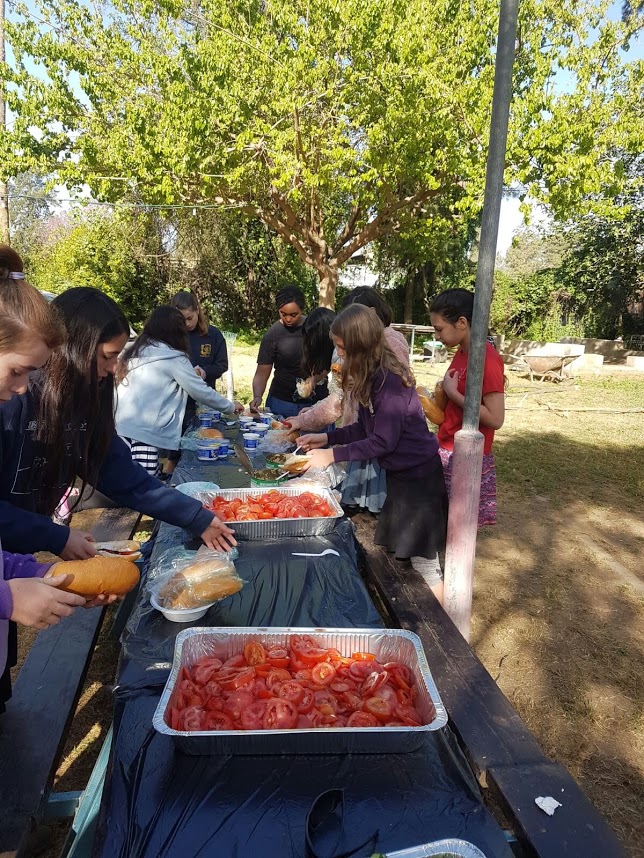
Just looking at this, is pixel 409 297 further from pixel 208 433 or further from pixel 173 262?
pixel 208 433

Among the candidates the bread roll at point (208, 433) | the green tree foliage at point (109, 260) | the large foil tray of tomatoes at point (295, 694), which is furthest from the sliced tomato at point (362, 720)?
the green tree foliage at point (109, 260)

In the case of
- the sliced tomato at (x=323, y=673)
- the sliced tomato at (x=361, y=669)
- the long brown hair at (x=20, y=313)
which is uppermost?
the long brown hair at (x=20, y=313)

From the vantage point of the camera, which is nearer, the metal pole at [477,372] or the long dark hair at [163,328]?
the metal pole at [477,372]

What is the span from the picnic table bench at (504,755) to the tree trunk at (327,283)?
12162 millimetres

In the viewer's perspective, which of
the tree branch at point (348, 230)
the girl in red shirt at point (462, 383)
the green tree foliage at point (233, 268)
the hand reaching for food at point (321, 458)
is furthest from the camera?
the green tree foliage at point (233, 268)

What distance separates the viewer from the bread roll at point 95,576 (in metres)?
1.39

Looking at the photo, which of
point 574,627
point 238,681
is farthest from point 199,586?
point 574,627

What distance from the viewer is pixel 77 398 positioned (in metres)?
1.85

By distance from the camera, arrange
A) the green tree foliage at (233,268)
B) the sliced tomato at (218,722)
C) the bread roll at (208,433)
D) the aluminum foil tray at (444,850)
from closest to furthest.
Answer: the aluminum foil tray at (444,850)
the sliced tomato at (218,722)
the bread roll at (208,433)
the green tree foliage at (233,268)

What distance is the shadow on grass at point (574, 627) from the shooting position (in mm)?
2479

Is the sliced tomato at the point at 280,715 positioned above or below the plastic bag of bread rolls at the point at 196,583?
below

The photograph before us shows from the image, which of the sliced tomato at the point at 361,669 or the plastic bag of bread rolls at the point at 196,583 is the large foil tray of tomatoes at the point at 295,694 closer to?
the sliced tomato at the point at 361,669

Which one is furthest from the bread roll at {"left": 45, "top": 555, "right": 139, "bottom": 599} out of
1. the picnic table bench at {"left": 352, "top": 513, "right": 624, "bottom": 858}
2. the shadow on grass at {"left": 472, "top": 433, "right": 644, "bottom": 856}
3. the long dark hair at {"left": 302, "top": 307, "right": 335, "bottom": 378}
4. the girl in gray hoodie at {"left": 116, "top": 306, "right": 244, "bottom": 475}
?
the long dark hair at {"left": 302, "top": 307, "right": 335, "bottom": 378}

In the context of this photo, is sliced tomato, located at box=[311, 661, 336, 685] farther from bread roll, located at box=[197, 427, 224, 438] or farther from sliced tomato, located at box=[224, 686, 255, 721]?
bread roll, located at box=[197, 427, 224, 438]
